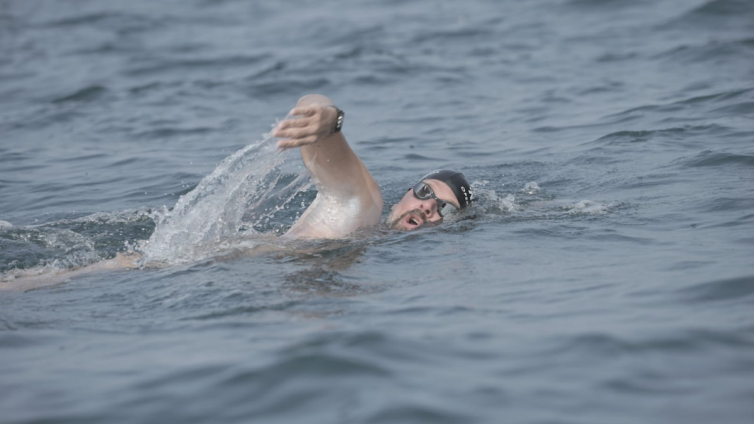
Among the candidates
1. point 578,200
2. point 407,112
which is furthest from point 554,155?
point 407,112

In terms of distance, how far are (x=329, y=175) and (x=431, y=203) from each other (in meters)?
1.24

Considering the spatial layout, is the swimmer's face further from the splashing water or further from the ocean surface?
the splashing water

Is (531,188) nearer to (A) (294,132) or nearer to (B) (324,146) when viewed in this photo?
(B) (324,146)

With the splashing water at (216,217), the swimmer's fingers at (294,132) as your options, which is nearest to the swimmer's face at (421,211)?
the splashing water at (216,217)

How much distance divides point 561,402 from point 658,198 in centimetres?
436

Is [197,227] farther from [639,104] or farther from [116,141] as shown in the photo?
[639,104]

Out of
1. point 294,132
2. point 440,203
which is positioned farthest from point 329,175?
point 440,203

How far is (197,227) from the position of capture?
6648 millimetres

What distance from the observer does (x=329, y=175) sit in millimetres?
6059

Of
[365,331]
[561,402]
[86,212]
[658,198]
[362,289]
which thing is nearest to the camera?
[561,402]

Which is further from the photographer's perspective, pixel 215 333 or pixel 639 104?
pixel 639 104

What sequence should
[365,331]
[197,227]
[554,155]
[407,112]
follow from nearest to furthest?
[365,331]
[197,227]
[554,155]
[407,112]

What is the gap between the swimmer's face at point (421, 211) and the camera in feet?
22.7

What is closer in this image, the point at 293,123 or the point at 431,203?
the point at 293,123
